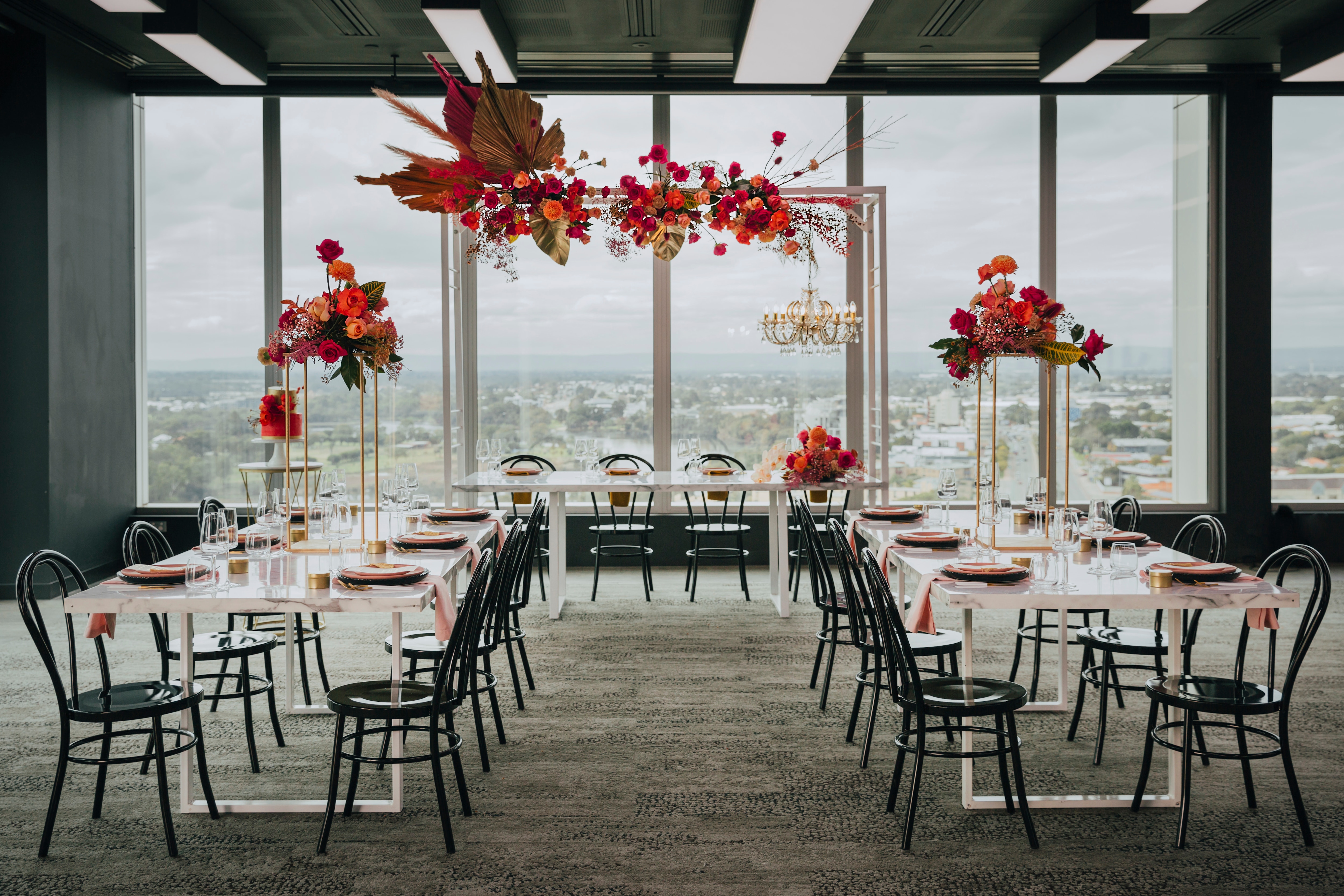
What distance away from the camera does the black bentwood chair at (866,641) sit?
3.82 meters

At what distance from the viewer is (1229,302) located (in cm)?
802

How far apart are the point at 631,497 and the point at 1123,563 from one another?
4080 millimetres

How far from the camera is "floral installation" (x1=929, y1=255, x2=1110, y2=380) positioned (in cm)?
391

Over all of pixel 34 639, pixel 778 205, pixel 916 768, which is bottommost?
pixel 916 768

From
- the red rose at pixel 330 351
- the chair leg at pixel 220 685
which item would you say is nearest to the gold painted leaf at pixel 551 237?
the red rose at pixel 330 351

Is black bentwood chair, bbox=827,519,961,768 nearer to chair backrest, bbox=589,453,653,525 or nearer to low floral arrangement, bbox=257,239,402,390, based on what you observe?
low floral arrangement, bbox=257,239,402,390

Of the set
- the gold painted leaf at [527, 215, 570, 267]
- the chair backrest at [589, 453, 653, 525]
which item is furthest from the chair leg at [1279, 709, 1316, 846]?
the chair backrest at [589, 453, 653, 525]

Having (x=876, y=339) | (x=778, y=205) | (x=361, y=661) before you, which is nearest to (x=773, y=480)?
(x=876, y=339)

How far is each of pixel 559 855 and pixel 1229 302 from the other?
728 centimetres

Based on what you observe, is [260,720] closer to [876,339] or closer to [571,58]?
[876,339]

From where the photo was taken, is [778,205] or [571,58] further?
[571,58]

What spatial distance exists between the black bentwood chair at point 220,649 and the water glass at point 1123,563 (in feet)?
10.2

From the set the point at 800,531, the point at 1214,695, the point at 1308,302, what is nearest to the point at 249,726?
the point at 800,531

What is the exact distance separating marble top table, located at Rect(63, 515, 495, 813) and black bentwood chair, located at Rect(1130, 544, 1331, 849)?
2.47 meters
